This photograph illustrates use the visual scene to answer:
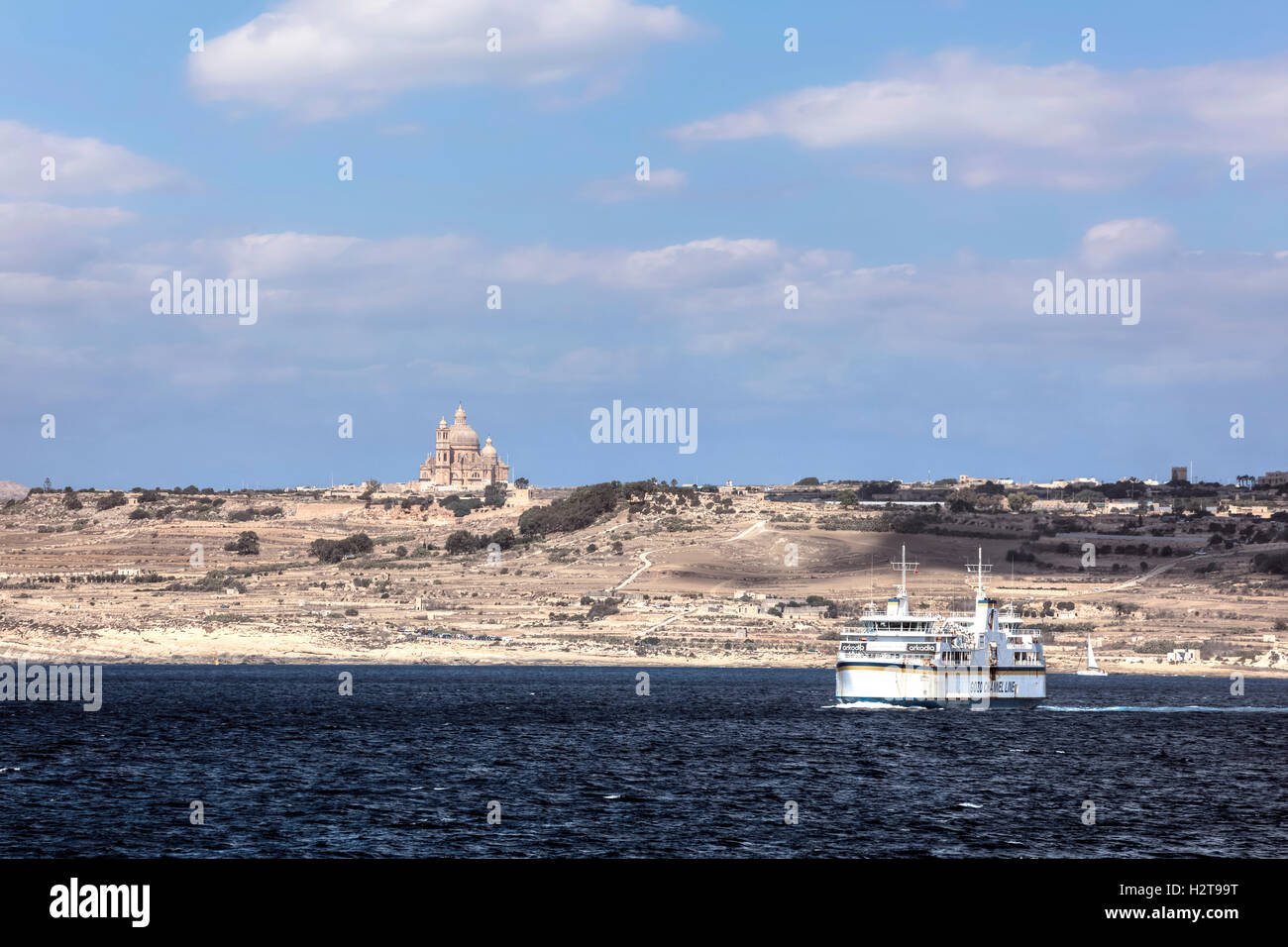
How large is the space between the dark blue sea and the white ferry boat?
2.07 meters

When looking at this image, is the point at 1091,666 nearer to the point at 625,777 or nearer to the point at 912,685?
the point at 912,685

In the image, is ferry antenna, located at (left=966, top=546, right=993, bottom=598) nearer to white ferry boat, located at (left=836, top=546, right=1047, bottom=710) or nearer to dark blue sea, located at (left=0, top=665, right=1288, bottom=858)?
white ferry boat, located at (left=836, top=546, right=1047, bottom=710)

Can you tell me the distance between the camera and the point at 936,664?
110312 millimetres

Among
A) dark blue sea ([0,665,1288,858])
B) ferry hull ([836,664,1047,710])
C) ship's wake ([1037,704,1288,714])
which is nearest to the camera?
dark blue sea ([0,665,1288,858])

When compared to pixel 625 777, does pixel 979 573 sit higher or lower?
higher

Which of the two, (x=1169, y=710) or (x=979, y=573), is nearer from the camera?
(x=1169, y=710)

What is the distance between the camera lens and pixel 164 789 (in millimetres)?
61031

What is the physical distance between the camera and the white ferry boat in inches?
4301

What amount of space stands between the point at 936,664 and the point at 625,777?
4894 cm

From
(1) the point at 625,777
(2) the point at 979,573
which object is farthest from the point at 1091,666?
(1) the point at 625,777
